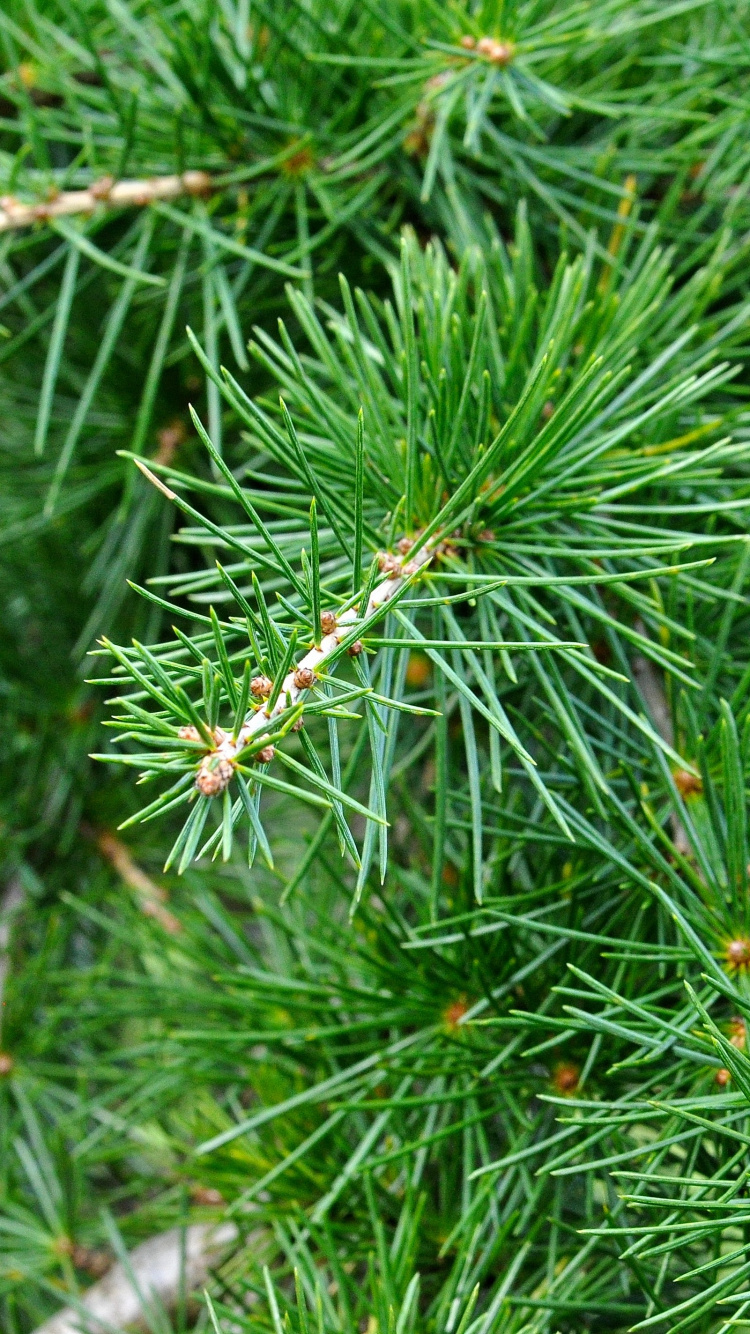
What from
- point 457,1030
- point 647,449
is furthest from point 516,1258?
point 647,449

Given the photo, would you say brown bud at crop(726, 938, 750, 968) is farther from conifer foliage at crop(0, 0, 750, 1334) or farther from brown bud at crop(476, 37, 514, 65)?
brown bud at crop(476, 37, 514, 65)

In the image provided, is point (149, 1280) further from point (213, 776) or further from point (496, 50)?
point (496, 50)

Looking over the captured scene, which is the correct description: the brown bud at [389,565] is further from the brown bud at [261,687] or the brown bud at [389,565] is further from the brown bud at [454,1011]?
the brown bud at [454,1011]

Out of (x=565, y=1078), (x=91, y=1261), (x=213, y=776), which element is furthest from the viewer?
(x=91, y=1261)

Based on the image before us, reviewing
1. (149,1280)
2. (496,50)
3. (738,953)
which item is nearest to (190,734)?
(738,953)

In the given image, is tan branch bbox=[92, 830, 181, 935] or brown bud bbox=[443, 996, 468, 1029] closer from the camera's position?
brown bud bbox=[443, 996, 468, 1029]

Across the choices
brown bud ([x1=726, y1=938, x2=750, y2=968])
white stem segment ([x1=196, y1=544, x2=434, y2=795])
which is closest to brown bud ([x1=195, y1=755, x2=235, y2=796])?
white stem segment ([x1=196, y1=544, x2=434, y2=795])

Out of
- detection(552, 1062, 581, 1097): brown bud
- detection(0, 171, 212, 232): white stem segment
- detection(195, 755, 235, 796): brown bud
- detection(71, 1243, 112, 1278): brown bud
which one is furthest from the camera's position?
detection(71, 1243, 112, 1278): brown bud
